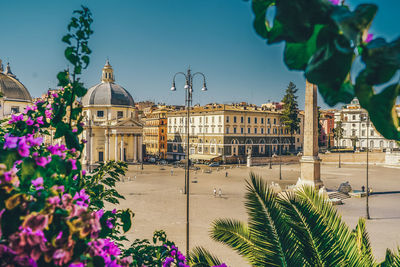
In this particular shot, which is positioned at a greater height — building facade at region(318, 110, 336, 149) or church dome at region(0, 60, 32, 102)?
church dome at region(0, 60, 32, 102)

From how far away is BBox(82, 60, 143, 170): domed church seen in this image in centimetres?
4962

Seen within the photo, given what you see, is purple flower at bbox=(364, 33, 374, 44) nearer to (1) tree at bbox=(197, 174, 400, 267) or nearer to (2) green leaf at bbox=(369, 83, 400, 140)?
(2) green leaf at bbox=(369, 83, 400, 140)

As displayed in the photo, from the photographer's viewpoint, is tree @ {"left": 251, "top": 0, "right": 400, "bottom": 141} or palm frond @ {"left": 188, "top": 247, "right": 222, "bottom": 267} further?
palm frond @ {"left": 188, "top": 247, "right": 222, "bottom": 267}

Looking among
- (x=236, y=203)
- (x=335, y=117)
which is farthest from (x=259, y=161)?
(x=335, y=117)

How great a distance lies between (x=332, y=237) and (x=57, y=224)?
3286 mm

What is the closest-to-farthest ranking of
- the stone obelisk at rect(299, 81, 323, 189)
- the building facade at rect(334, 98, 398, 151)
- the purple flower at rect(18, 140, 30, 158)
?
the purple flower at rect(18, 140, 30, 158)
the stone obelisk at rect(299, 81, 323, 189)
the building facade at rect(334, 98, 398, 151)

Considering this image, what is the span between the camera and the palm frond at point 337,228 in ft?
11.7

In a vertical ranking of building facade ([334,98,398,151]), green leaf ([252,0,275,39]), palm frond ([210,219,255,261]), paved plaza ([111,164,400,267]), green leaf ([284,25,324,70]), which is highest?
building facade ([334,98,398,151])

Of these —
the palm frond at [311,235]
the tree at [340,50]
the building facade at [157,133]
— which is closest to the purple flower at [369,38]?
the tree at [340,50]

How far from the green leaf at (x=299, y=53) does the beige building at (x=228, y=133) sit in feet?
151

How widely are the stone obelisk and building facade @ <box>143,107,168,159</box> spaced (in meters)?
37.9

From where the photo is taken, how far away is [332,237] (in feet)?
12.2

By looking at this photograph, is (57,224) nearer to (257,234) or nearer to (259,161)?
(257,234)

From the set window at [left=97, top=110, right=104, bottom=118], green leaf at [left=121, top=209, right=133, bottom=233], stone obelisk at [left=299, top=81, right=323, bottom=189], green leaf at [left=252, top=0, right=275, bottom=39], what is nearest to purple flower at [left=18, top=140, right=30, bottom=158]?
green leaf at [left=252, top=0, right=275, bottom=39]
